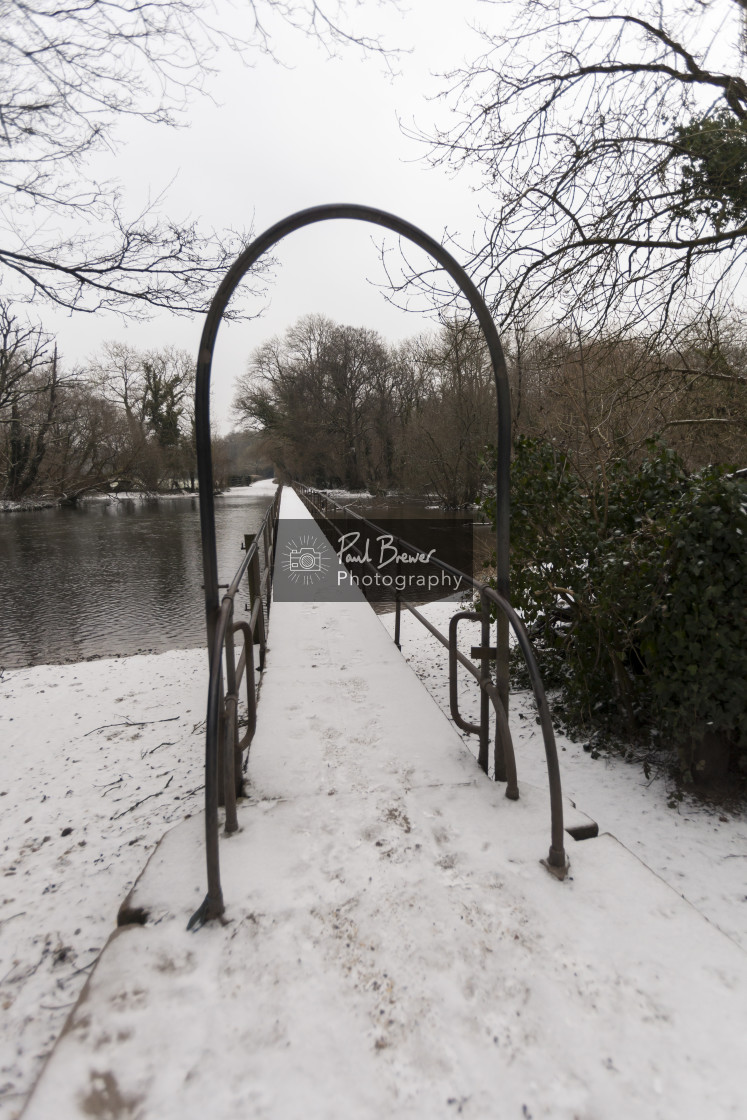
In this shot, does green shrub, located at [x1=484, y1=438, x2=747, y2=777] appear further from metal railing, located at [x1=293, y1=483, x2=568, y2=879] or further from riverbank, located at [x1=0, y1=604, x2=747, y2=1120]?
metal railing, located at [x1=293, y1=483, x2=568, y2=879]

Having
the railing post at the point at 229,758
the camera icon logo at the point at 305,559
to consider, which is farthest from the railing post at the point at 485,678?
the camera icon logo at the point at 305,559

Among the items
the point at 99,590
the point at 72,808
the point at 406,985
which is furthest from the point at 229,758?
the point at 99,590

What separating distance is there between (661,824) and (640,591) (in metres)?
1.26

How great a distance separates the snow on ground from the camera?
260 cm

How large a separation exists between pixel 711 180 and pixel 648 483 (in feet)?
9.51

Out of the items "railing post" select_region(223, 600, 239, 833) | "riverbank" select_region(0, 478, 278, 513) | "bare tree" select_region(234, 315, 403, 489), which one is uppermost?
"bare tree" select_region(234, 315, 403, 489)

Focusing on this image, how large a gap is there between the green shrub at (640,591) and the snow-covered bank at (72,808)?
8.81 feet

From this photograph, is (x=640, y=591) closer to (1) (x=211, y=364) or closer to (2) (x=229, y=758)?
(2) (x=229, y=758)

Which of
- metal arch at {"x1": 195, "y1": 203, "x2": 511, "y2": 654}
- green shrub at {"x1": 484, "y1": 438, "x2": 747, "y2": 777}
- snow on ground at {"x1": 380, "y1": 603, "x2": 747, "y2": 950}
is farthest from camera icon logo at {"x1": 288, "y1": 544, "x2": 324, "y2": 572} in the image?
metal arch at {"x1": 195, "y1": 203, "x2": 511, "y2": 654}

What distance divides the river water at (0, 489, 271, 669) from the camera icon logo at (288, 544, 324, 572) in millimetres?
1147

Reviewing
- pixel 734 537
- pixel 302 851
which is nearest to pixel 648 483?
pixel 734 537

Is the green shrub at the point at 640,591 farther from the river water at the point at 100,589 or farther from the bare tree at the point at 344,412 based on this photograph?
the bare tree at the point at 344,412

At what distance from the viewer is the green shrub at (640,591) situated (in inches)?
110

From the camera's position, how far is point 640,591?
320cm
